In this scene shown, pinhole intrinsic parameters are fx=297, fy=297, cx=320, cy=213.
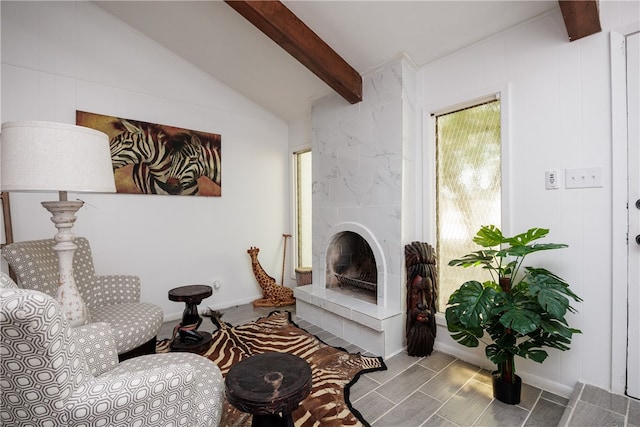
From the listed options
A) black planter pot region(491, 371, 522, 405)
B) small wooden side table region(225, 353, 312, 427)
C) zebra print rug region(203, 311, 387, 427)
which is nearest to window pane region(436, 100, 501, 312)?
black planter pot region(491, 371, 522, 405)

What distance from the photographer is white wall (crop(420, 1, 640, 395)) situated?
180 cm

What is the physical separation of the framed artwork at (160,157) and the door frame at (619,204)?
3.55 m

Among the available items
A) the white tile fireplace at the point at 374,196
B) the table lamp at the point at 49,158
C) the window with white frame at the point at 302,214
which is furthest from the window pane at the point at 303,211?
the table lamp at the point at 49,158

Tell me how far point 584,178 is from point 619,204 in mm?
226

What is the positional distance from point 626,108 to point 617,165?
33cm

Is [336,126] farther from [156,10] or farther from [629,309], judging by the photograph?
[629,309]

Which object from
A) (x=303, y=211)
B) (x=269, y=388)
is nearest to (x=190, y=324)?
(x=269, y=388)

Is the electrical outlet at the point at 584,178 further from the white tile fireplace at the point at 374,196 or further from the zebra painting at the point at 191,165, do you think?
the zebra painting at the point at 191,165

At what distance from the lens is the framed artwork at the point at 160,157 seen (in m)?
2.99

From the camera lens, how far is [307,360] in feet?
7.87

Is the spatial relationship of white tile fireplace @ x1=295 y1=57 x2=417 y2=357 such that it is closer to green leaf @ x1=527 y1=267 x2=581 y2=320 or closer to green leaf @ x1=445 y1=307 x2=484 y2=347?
green leaf @ x1=445 y1=307 x2=484 y2=347

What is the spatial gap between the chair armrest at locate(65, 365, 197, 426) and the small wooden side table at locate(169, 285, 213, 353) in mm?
1539

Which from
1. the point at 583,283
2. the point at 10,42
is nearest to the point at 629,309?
the point at 583,283

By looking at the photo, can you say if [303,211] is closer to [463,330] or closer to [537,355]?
[463,330]
